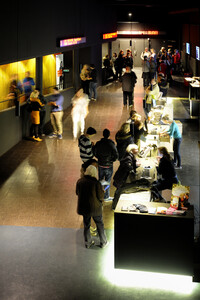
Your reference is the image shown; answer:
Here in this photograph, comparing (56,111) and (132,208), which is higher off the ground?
(56,111)

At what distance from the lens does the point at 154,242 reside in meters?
7.73

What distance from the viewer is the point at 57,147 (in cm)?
1564

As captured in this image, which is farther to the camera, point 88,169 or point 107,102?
point 107,102

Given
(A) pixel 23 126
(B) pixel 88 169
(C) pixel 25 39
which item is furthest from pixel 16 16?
(B) pixel 88 169

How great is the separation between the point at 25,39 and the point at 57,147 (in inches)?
136

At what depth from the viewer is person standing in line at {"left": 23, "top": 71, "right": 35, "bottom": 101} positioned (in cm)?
1682

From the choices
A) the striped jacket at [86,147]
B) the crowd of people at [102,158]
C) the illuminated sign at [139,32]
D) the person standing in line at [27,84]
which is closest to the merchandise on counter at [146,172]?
the crowd of people at [102,158]

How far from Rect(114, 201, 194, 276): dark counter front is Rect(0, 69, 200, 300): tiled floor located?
233 mm

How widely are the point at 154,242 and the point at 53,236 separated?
90.3 inches

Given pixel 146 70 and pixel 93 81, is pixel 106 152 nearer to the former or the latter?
pixel 93 81

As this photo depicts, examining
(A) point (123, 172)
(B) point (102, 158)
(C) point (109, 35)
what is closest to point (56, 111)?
(B) point (102, 158)

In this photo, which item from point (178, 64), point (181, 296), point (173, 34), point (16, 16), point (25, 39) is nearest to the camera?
point (181, 296)

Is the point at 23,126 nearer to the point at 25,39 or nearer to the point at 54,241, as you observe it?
the point at 25,39

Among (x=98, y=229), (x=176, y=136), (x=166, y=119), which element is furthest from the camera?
(x=166, y=119)
